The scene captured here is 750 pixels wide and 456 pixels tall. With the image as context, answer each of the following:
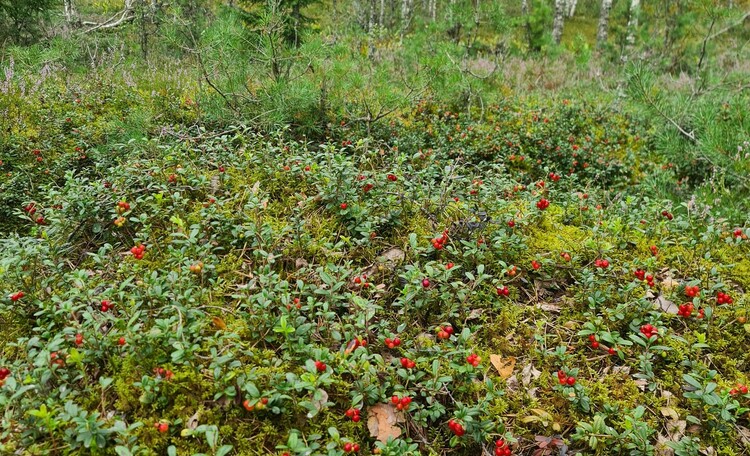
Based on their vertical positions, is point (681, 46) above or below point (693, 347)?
above

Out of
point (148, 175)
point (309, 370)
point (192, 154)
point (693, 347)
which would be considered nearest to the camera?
point (309, 370)

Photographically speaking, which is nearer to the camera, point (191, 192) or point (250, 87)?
point (191, 192)

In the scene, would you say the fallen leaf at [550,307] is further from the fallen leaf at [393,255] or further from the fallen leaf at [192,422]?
the fallen leaf at [192,422]

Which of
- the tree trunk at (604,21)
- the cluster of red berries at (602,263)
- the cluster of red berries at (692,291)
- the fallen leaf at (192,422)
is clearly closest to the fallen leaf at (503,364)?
the cluster of red berries at (602,263)

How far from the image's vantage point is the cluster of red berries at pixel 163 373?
2.29m

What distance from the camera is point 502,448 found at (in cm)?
221

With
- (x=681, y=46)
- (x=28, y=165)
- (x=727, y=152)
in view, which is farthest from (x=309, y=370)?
(x=681, y=46)

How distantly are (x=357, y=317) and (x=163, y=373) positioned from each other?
1101 millimetres

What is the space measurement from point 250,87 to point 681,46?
38.5 ft

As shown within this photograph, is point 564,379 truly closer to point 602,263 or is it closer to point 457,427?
point 457,427

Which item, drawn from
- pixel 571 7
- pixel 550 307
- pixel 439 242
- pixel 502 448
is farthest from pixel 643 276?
pixel 571 7

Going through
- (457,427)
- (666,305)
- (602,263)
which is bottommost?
(457,427)

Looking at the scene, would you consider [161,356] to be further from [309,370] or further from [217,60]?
[217,60]

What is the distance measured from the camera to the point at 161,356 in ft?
8.06
